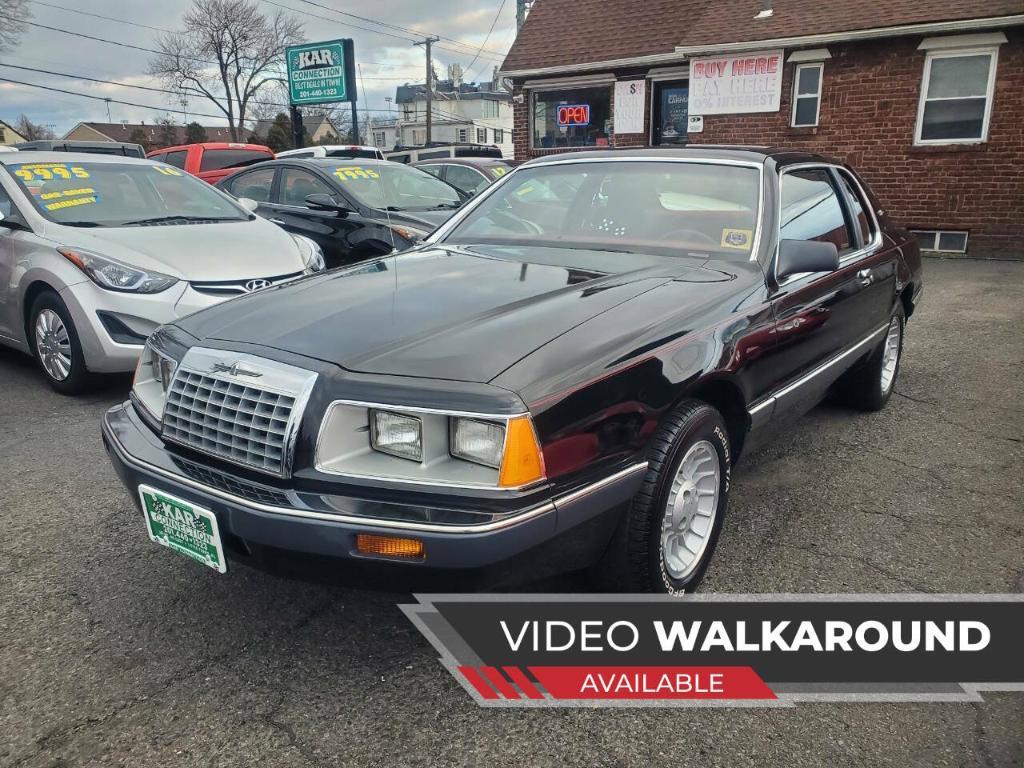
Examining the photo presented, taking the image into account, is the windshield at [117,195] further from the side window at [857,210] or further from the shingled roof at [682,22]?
the shingled roof at [682,22]

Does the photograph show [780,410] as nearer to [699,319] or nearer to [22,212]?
[699,319]

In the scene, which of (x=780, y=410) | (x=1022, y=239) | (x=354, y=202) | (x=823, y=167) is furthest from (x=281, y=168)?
(x=1022, y=239)

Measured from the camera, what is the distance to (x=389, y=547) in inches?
76.9

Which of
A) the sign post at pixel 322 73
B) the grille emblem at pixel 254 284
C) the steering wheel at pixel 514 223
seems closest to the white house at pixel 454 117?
the sign post at pixel 322 73

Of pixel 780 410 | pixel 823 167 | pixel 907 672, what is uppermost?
pixel 823 167

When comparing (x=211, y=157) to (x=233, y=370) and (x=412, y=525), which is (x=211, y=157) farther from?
(x=412, y=525)

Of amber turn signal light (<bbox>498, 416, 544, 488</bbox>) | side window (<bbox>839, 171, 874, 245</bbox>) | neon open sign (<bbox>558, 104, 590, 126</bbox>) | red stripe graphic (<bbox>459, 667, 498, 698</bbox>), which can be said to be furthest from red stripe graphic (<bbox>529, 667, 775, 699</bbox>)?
neon open sign (<bbox>558, 104, 590, 126</bbox>)

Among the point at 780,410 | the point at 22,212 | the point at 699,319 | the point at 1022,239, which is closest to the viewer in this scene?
the point at 699,319

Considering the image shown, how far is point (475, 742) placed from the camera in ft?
6.68

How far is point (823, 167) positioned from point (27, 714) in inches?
159

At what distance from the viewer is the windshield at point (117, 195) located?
209 inches

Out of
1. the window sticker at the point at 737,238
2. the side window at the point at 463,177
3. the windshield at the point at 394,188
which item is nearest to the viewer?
the window sticker at the point at 737,238

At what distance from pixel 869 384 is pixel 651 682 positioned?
2.97 metres

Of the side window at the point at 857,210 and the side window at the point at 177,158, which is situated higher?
the side window at the point at 177,158
